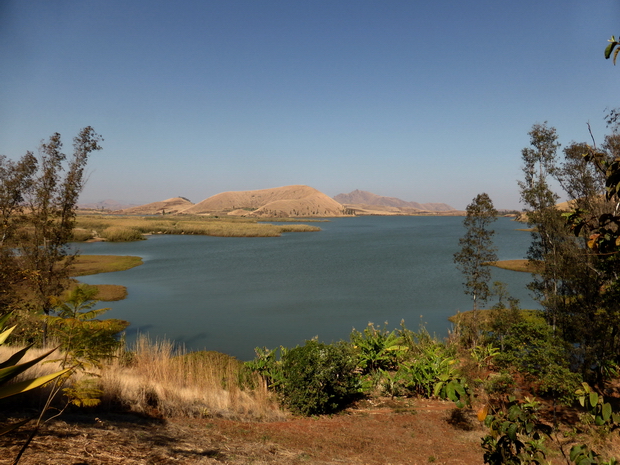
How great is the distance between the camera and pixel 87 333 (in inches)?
229

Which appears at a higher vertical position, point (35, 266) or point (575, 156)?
point (575, 156)

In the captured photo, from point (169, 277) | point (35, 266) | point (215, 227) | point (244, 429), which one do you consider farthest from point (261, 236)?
point (244, 429)

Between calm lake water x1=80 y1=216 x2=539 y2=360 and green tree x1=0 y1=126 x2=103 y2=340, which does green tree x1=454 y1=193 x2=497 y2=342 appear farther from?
green tree x1=0 y1=126 x2=103 y2=340

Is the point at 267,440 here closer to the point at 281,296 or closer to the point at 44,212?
the point at 44,212

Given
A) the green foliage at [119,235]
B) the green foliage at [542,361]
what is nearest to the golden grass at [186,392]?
the green foliage at [542,361]

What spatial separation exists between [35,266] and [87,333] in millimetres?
7884

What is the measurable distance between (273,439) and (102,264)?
36486mm

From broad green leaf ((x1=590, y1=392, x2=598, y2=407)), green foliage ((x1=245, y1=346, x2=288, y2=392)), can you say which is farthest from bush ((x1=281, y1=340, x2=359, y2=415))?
broad green leaf ((x1=590, y1=392, x2=598, y2=407))

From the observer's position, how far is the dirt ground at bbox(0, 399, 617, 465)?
4209 millimetres

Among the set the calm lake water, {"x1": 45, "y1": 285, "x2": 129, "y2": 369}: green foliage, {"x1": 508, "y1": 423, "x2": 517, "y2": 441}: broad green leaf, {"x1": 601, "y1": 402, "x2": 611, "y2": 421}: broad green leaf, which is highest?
{"x1": 601, "y1": 402, "x2": 611, "y2": 421}: broad green leaf

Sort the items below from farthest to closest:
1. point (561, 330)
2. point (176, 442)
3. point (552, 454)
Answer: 1. point (561, 330)
2. point (552, 454)
3. point (176, 442)

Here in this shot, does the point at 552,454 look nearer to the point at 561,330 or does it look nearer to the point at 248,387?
the point at 248,387

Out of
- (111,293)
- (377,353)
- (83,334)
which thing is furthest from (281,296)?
(83,334)

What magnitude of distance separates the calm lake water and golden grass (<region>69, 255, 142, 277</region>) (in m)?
1.32
